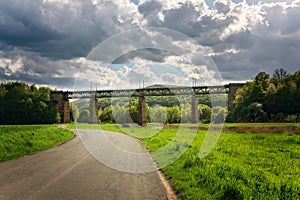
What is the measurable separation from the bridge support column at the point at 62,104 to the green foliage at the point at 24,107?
4.39 metres

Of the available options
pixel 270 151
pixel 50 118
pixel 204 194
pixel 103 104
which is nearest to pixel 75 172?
pixel 204 194

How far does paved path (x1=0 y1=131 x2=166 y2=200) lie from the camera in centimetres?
1137

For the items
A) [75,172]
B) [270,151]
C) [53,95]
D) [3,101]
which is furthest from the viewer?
[53,95]

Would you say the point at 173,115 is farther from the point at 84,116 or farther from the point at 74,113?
the point at 84,116

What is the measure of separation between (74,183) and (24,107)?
4112 inches

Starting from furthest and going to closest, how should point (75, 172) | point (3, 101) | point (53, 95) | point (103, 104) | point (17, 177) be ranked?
point (103, 104)
point (53, 95)
point (3, 101)
point (75, 172)
point (17, 177)

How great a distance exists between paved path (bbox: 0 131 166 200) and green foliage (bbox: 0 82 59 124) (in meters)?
97.9

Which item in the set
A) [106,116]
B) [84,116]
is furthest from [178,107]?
[84,116]

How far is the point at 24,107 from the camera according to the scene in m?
112

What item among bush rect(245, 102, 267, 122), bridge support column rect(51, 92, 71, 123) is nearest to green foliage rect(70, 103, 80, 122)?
bridge support column rect(51, 92, 71, 123)

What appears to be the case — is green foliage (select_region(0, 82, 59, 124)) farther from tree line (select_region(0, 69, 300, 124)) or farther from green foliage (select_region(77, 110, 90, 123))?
green foliage (select_region(77, 110, 90, 123))

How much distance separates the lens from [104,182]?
13914mm

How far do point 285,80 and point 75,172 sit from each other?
230 ft

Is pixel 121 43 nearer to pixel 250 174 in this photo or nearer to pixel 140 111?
pixel 250 174
